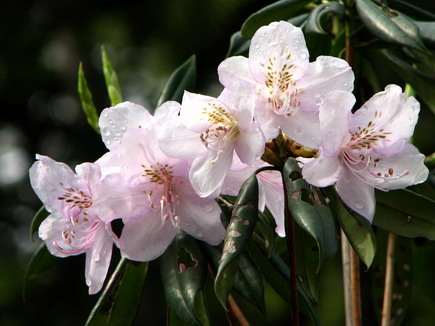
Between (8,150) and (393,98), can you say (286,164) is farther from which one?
(8,150)

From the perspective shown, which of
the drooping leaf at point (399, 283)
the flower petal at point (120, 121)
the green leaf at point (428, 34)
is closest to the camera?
the flower petal at point (120, 121)

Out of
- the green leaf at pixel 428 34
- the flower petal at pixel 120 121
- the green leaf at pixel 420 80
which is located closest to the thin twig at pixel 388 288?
the green leaf at pixel 420 80

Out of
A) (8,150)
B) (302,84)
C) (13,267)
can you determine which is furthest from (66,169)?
(8,150)

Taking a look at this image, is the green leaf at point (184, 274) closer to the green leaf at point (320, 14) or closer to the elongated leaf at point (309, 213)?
the elongated leaf at point (309, 213)

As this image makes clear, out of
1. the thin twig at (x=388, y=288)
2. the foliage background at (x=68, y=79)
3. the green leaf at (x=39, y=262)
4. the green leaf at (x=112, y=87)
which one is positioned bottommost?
the foliage background at (x=68, y=79)

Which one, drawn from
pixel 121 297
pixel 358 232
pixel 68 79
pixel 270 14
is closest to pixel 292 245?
pixel 358 232

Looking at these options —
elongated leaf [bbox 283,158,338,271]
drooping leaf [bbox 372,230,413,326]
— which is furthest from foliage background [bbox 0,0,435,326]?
elongated leaf [bbox 283,158,338,271]

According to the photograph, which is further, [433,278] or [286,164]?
[433,278]
